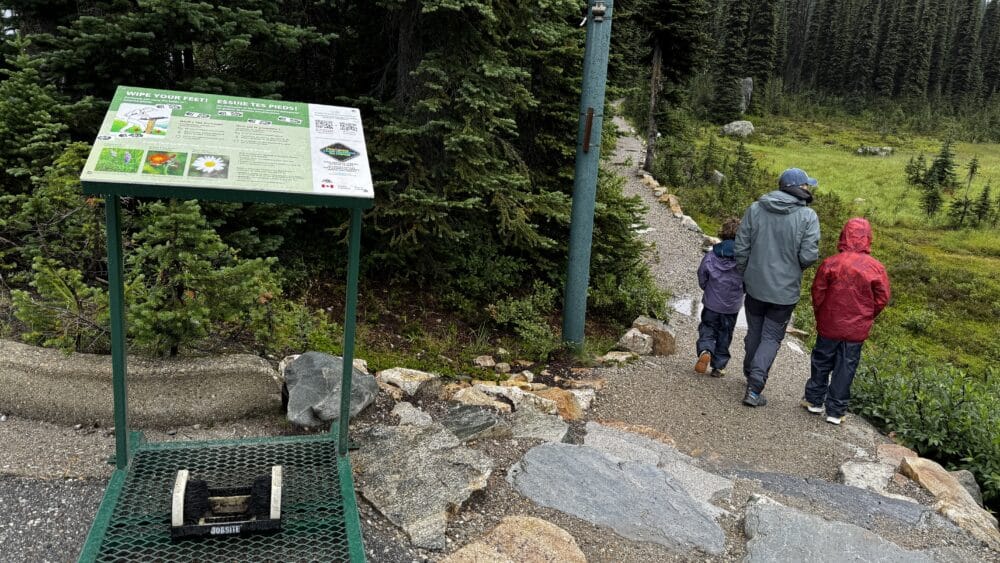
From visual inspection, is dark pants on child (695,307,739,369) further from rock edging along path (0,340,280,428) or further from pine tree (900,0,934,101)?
pine tree (900,0,934,101)

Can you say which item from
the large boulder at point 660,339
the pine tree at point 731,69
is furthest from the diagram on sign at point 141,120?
the pine tree at point 731,69

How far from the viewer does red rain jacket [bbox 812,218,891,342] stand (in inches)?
212

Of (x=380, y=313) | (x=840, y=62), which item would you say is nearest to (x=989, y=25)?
(x=840, y=62)

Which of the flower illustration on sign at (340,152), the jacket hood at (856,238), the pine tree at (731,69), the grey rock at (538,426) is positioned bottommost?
the grey rock at (538,426)

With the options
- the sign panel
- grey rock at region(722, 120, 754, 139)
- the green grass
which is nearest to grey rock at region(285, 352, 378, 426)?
the sign panel

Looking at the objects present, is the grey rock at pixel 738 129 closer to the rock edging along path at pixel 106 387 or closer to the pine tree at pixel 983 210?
the pine tree at pixel 983 210

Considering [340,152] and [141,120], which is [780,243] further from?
[141,120]

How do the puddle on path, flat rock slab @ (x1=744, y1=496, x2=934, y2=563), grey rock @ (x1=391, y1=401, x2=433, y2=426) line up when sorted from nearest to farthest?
flat rock slab @ (x1=744, y1=496, x2=934, y2=563) < grey rock @ (x1=391, y1=401, x2=433, y2=426) < the puddle on path

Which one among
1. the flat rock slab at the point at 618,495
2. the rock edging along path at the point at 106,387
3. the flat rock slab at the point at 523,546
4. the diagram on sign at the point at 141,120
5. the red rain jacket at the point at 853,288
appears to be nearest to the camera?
the diagram on sign at the point at 141,120

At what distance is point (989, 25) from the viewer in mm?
72000

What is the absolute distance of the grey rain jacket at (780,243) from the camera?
18.4 feet

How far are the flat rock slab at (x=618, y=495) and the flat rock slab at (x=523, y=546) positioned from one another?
0.33 m

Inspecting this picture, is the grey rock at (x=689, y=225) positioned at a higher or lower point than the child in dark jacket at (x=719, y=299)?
lower

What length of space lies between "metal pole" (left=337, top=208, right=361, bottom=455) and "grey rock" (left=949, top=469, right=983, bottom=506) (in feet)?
14.2
